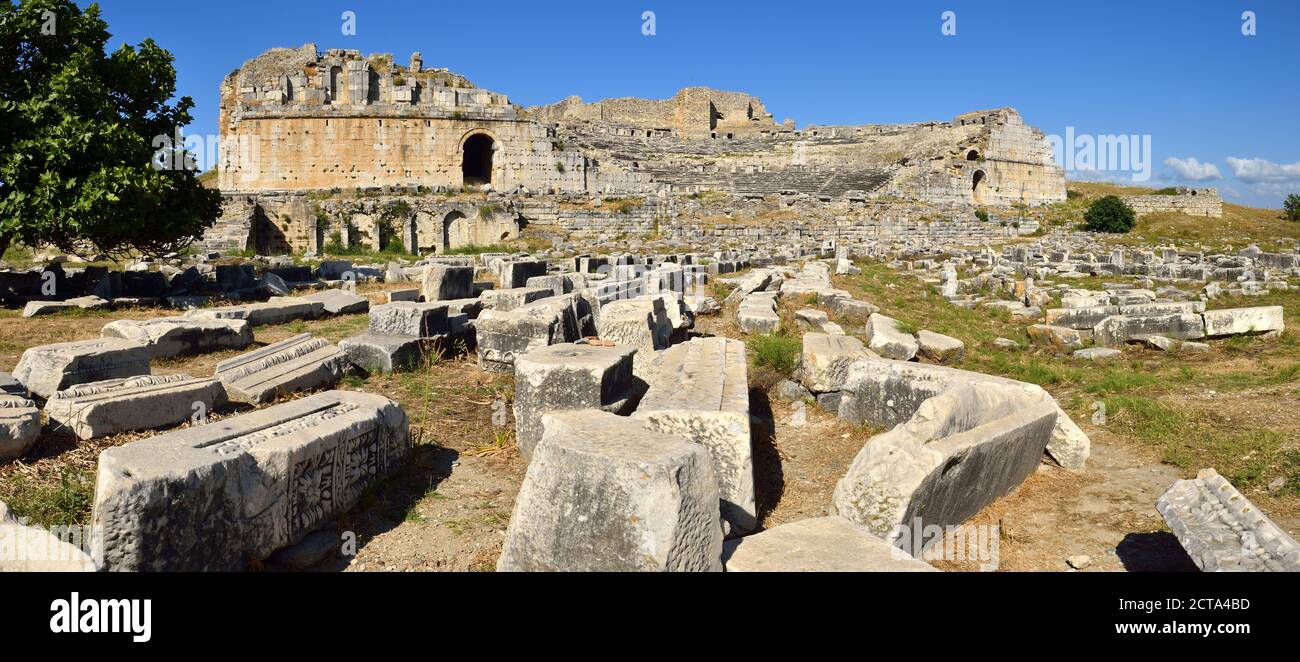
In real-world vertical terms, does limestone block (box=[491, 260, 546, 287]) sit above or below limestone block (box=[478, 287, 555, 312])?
above

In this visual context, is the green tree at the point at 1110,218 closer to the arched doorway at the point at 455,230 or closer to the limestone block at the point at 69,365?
the arched doorway at the point at 455,230

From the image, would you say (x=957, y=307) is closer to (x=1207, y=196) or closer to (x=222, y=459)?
(x=222, y=459)

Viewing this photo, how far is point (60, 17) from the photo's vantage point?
11.3 meters

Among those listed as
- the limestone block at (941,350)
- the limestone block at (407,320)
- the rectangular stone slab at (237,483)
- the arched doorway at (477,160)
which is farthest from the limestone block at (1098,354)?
the arched doorway at (477,160)

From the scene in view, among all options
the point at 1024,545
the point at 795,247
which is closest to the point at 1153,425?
the point at 1024,545

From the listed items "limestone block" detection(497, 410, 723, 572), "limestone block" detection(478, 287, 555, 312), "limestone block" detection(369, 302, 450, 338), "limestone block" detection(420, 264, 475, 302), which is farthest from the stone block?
"limestone block" detection(497, 410, 723, 572)

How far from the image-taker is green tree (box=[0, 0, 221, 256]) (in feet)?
34.3

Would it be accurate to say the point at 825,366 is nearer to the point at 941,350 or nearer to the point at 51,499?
the point at 941,350

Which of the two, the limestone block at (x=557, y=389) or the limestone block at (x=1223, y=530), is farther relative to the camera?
the limestone block at (x=557, y=389)

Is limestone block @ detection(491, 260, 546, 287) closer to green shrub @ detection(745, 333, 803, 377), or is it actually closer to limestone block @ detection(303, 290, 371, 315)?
limestone block @ detection(303, 290, 371, 315)

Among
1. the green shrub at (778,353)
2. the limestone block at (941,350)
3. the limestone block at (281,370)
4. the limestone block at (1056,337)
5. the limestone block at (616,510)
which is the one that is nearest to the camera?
the limestone block at (616,510)

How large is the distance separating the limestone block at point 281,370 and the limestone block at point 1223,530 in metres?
6.10

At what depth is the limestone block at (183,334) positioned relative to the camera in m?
7.62

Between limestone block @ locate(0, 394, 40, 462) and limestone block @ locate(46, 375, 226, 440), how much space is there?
0.23 metres
